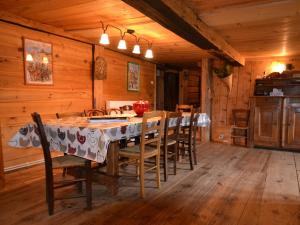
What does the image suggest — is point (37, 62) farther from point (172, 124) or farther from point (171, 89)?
point (171, 89)

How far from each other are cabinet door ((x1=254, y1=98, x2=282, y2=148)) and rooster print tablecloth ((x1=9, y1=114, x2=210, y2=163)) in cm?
340

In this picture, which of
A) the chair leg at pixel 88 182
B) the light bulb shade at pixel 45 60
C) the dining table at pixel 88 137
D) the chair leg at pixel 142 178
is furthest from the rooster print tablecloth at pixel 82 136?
the light bulb shade at pixel 45 60

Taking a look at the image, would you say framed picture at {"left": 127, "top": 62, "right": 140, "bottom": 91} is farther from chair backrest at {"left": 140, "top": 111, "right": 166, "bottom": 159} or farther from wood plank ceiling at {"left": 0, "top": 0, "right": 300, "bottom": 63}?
chair backrest at {"left": 140, "top": 111, "right": 166, "bottom": 159}

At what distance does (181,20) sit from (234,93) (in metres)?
3.77

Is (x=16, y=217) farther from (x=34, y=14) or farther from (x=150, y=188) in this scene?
(x=34, y=14)

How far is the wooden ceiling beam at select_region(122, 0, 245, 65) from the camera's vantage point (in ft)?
6.67

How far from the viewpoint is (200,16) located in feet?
9.09

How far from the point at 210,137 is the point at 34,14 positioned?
4523 millimetres

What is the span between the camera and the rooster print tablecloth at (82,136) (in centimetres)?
201

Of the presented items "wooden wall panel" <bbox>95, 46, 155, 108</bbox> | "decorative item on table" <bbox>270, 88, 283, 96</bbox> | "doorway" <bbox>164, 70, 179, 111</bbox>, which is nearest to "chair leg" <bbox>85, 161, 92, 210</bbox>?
"wooden wall panel" <bbox>95, 46, 155, 108</bbox>

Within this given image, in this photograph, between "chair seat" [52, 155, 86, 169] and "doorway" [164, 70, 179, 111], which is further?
"doorway" [164, 70, 179, 111]

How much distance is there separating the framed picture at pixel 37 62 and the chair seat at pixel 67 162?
5.52 ft

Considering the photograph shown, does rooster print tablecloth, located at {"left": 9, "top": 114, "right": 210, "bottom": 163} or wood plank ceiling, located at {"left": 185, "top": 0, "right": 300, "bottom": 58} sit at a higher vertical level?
wood plank ceiling, located at {"left": 185, "top": 0, "right": 300, "bottom": 58}

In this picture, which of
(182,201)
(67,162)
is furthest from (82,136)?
(182,201)
